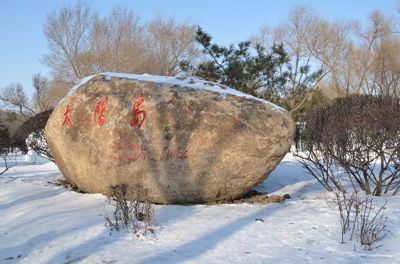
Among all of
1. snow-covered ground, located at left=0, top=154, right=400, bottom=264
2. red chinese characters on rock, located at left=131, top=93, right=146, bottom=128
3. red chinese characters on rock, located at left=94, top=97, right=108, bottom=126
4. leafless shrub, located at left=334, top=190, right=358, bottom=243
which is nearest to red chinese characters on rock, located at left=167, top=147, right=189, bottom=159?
red chinese characters on rock, located at left=131, top=93, right=146, bottom=128

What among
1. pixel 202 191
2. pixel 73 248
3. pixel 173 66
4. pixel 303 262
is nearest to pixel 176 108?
pixel 202 191

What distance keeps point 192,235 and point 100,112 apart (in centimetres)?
276

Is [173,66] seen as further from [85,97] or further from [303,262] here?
[303,262]

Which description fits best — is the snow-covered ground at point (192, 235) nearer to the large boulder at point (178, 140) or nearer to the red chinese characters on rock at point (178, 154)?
the large boulder at point (178, 140)

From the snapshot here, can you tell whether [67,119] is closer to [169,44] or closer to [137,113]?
[137,113]

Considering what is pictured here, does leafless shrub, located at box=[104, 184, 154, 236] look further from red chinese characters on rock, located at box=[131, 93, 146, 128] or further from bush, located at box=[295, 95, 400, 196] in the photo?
bush, located at box=[295, 95, 400, 196]

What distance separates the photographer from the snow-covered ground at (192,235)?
3189 millimetres

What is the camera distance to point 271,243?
3.51m

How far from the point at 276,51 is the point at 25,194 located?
1074cm

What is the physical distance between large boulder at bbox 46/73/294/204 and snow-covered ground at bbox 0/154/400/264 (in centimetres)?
39

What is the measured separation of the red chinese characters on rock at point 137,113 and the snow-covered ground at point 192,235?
136 cm

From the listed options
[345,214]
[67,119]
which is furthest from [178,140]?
[345,214]

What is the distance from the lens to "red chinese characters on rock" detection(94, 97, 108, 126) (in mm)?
5398

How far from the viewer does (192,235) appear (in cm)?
379
